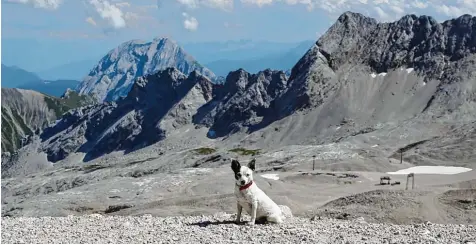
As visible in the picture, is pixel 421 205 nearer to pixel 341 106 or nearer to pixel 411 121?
Result: pixel 411 121

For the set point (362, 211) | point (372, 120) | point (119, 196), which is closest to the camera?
point (362, 211)

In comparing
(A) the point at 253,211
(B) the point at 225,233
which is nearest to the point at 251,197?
(A) the point at 253,211

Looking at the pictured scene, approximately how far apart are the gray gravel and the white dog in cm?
46

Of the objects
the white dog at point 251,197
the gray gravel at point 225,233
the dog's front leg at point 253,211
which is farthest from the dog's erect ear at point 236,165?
the gray gravel at point 225,233

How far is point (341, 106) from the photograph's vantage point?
634ft

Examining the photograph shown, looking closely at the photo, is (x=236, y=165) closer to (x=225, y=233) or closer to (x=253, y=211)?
(x=253, y=211)

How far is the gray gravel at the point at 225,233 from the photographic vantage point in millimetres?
18250

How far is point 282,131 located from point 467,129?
73177 millimetres

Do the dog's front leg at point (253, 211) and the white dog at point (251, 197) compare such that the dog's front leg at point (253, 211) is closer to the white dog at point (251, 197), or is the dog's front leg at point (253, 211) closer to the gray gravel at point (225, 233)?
the white dog at point (251, 197)

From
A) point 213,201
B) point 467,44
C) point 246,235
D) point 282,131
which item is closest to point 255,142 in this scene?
point 282,131

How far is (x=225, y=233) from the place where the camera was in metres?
19.0

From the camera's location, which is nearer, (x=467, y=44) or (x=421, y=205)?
(x=421, y=205)

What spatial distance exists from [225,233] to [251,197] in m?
1.82

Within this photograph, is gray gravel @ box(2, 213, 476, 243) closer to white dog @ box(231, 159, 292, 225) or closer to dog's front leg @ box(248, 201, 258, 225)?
dog's front leg @ box(248, 201, 258, 225)
